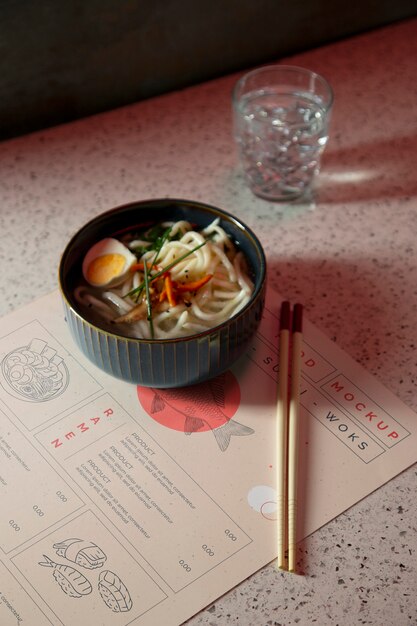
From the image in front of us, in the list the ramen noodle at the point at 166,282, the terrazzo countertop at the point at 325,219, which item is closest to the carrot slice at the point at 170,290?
the ramen noodle at the point at 166,282

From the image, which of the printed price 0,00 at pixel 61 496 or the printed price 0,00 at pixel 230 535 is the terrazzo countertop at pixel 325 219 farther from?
the printed price 0,00 at pixel 61 496

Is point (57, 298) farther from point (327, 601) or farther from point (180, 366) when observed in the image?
point (327, 601)

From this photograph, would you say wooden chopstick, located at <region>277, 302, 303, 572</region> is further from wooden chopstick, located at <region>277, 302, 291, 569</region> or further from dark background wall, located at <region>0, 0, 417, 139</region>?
dark background wall, located at <region>0, 0, 417, 139</region>

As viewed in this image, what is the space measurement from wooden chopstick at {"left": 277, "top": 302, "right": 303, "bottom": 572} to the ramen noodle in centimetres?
8

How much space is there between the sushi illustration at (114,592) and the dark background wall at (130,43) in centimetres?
89

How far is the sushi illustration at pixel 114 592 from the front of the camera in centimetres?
80

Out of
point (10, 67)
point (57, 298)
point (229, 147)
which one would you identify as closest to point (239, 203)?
point (229, 147)

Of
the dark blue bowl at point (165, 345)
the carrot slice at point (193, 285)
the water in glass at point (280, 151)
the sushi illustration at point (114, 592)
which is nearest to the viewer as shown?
the sushi illustration at point (114, 592)

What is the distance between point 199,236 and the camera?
1066 millimetres

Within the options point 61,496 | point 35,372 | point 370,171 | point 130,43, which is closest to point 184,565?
point 61,496

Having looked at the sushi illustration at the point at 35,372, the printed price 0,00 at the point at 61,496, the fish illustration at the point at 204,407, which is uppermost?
the sushi illustration at the point at 35,372

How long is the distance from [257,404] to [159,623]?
301 mm

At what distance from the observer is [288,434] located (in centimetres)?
94

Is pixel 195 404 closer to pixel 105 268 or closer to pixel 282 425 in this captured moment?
pixel 282 425
